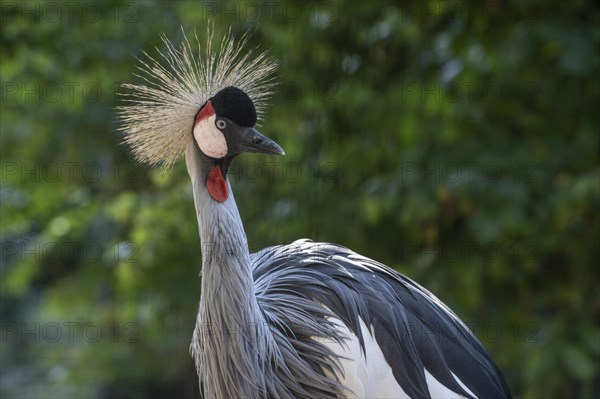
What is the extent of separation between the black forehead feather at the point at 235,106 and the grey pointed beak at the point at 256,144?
0.10ft

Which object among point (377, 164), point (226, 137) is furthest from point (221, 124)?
point (377, 164)

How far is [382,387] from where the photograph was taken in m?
2.22

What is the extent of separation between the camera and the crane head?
6.91ft

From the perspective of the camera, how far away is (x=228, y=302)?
211 centimetres

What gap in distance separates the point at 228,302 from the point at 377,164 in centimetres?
→ 217

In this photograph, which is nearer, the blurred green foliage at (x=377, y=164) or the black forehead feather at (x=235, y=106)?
the black forehead feather at (x=235, y=106)

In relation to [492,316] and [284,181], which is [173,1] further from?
[492,316]

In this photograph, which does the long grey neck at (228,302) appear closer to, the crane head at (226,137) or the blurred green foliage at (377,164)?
the crane head at (226,137)

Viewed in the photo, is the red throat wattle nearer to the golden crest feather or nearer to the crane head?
the crane head

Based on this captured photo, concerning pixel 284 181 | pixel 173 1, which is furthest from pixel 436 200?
A: pixel 173 1

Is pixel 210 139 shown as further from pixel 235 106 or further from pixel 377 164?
pixel 377 164

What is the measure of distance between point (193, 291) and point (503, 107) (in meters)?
1.72

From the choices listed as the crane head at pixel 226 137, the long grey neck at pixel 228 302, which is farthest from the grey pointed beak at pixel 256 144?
the long grey neck at pixel 228 302

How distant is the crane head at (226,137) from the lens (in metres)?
2.11
